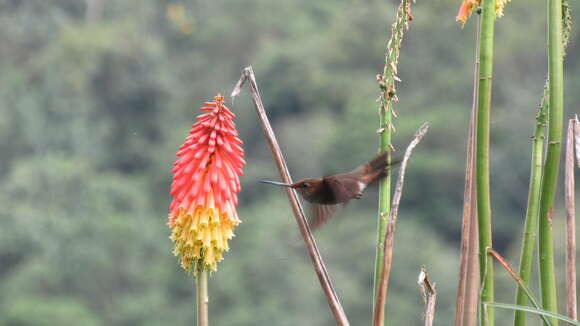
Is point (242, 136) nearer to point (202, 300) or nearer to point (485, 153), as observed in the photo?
point (202, 300)

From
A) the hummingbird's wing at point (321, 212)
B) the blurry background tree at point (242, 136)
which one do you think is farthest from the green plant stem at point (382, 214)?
the blurry background tree at point (242, 136)

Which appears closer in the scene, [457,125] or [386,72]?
[386,72]

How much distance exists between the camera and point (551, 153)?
1.78 meters

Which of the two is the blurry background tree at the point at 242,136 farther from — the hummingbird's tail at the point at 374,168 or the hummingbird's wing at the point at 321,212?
the hummingbird's tail at the point at 374,168

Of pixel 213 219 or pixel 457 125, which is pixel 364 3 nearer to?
pixel 457 125

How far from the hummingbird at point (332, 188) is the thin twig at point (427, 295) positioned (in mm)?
492

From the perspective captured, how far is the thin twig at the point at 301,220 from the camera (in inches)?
74.9

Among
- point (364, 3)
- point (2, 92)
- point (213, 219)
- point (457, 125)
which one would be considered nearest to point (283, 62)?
point (364, 3)

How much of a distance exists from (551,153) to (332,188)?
1.00m

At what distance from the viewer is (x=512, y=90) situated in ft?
146

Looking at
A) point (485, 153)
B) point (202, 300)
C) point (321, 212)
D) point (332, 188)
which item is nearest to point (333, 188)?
point (332, 188)

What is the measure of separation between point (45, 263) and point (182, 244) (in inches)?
1649

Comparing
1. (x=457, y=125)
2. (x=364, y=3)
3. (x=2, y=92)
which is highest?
(x=364, y=3)

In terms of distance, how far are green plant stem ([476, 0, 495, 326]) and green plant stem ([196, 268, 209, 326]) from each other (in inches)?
22.1
